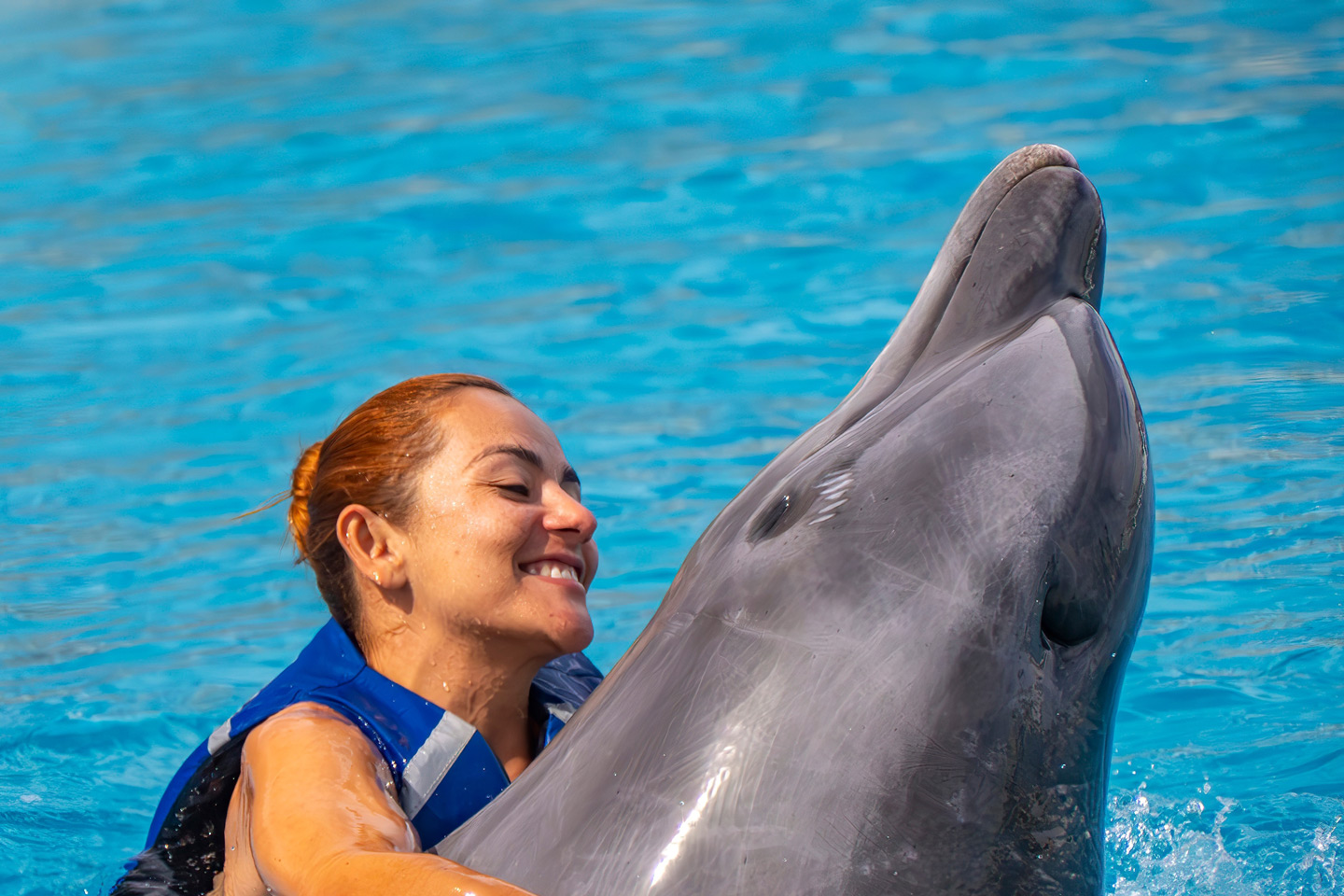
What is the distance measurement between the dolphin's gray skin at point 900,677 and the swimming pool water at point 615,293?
2852mm

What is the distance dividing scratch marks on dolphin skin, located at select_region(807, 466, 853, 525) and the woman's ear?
146 cm

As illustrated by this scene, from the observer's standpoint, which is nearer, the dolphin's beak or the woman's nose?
the dolphin's beak

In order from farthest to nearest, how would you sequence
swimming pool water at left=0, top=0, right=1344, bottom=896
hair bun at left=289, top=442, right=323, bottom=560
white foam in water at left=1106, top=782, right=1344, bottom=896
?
1. swimming pool water at left=0, top=0, right=1344, bottom=896
2. white foam in water at left=1106, top=782, right=1344, bottom=896
3. hair bun at left=289, top=442, right=323, bottom=560

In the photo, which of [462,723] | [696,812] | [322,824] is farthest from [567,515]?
[696,812]

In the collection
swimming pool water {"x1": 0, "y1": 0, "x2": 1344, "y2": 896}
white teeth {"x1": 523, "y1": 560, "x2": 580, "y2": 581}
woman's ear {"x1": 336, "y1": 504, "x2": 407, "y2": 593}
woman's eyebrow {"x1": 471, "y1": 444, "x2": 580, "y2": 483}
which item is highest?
woman's eyebrow {"x1": 471, "y1": 444, "x2": 580, "y2": 483}

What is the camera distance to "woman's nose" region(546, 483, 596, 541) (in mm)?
3590

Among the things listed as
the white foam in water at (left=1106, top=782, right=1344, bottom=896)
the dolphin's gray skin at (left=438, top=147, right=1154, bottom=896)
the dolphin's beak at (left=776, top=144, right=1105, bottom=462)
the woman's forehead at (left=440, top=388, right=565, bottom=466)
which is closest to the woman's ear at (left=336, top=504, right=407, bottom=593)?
the woman's forehead at (left=440, top=388, right=565, bottom=466)

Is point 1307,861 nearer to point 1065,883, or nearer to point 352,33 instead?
point 1065,883

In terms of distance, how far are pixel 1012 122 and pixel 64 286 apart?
7.37 meters

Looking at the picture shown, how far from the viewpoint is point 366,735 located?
3.25m

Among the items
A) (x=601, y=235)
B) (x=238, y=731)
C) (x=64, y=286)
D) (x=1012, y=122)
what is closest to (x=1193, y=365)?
(x=1012, y=122)

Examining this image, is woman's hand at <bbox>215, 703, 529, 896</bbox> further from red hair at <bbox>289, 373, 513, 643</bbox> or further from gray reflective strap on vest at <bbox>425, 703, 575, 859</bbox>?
red hair at <bbox>289, 373, 513, 643</bbox>

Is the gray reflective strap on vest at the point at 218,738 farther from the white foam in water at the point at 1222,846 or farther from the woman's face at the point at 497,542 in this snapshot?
the white foam in water at the point at 1222,846

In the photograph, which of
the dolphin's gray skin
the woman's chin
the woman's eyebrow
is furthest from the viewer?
the woman's eyebrow
